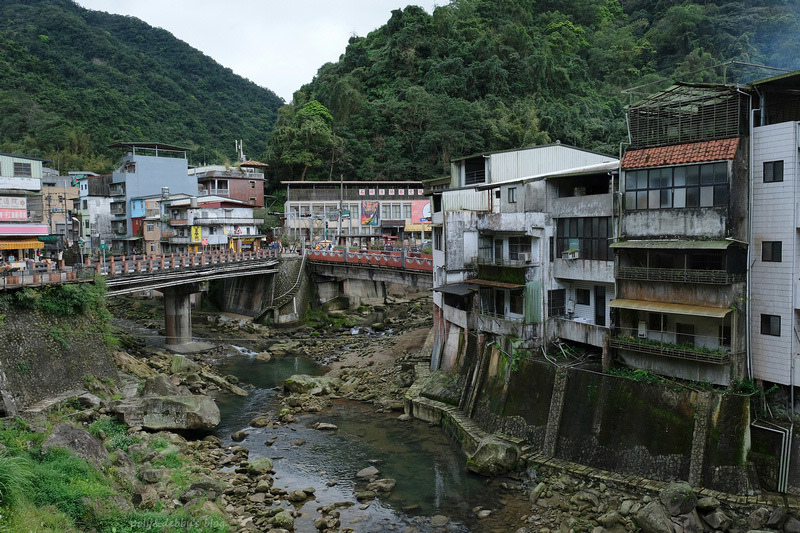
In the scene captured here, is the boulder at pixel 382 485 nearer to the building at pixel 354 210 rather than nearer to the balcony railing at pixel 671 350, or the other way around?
the balcony railing at pixel 671 350

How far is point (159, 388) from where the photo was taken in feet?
97.4

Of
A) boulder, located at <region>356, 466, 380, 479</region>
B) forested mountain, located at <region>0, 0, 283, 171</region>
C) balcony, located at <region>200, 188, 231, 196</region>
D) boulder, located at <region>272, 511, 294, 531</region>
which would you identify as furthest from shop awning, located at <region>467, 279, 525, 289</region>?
forested mountain, located at <region>0, 0, 283, 171</region>

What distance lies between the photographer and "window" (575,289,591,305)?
91.8 ft

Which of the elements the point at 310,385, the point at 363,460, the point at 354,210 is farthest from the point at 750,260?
the point at 354,210

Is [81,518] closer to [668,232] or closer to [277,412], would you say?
[277,412]

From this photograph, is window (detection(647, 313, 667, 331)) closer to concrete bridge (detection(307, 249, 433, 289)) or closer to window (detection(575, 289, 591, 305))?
window (detection(575, 289, 591, 305))

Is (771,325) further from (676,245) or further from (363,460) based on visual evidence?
(363,460)

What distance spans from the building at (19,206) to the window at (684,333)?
38.2 m

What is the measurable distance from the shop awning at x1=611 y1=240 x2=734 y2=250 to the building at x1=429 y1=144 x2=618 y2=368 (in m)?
2.35

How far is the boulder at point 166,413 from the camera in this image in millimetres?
26797

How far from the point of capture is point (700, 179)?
22.0m

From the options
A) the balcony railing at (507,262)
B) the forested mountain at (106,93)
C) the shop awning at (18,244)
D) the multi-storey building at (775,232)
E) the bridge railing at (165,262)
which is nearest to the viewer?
the multi-storey building at (775,232)

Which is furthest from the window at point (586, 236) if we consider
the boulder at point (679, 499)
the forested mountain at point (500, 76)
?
the forested mountain at point (500, 76)

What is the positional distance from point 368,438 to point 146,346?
23939mm
